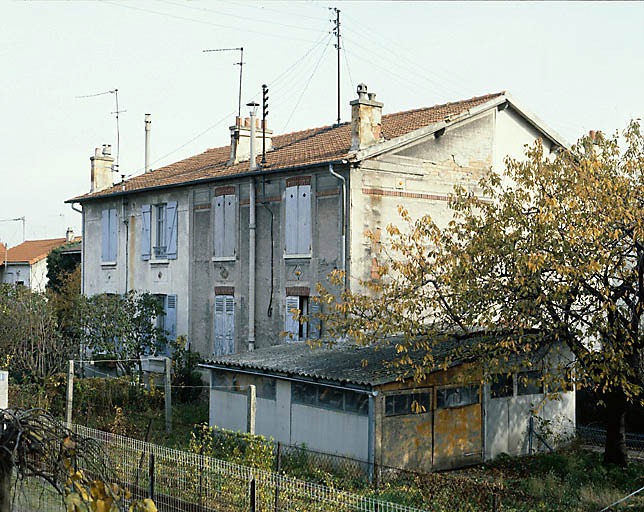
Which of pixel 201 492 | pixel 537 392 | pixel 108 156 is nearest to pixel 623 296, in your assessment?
pixel 537 392

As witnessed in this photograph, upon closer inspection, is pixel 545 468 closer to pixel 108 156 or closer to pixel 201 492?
pixel 201 492

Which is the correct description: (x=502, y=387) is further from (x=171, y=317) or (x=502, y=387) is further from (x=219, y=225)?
(x=171, y=317)

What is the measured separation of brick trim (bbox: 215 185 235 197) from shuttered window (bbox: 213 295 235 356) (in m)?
2.97

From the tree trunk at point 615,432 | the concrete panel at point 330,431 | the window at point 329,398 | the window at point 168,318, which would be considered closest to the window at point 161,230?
the window at point 168,318

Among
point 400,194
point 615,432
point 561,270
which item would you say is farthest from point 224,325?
point 561,270

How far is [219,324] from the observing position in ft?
74.4

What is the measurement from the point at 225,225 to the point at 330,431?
8.80 meters

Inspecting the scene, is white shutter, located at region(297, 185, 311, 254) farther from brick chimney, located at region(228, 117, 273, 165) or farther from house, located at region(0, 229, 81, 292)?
house, located at region(0, 229, 81, 292)

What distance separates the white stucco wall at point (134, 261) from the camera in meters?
24.3

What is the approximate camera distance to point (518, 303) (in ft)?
45.1

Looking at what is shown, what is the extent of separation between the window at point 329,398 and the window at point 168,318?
8.88 m

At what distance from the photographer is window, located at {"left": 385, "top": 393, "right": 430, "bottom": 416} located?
14.8 meters

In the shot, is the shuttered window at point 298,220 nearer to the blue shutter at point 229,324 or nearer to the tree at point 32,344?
the blue shutter at point 229,324

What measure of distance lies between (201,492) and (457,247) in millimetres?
6592
